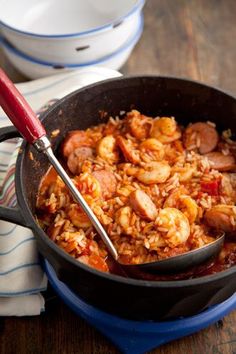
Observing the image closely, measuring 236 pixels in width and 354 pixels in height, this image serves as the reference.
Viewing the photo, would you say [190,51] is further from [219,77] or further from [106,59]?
[106,59]

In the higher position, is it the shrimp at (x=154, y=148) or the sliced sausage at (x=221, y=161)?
the shrimp at (x=154, y=148)

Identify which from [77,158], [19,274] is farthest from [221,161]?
[19,274]

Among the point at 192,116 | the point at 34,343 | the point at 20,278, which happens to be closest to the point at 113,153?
the point at 192,116

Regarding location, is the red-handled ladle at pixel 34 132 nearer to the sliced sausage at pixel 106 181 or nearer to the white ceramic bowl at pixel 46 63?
the sliced sausage at pixel 106 181

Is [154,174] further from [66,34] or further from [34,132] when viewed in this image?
[66,34]

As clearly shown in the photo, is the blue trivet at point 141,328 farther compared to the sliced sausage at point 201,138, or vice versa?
the sliced sausage at point 201,138

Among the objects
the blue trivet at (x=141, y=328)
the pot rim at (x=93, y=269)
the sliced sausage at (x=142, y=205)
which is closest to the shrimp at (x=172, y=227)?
the sliced sausage at (x=142, y=205)
